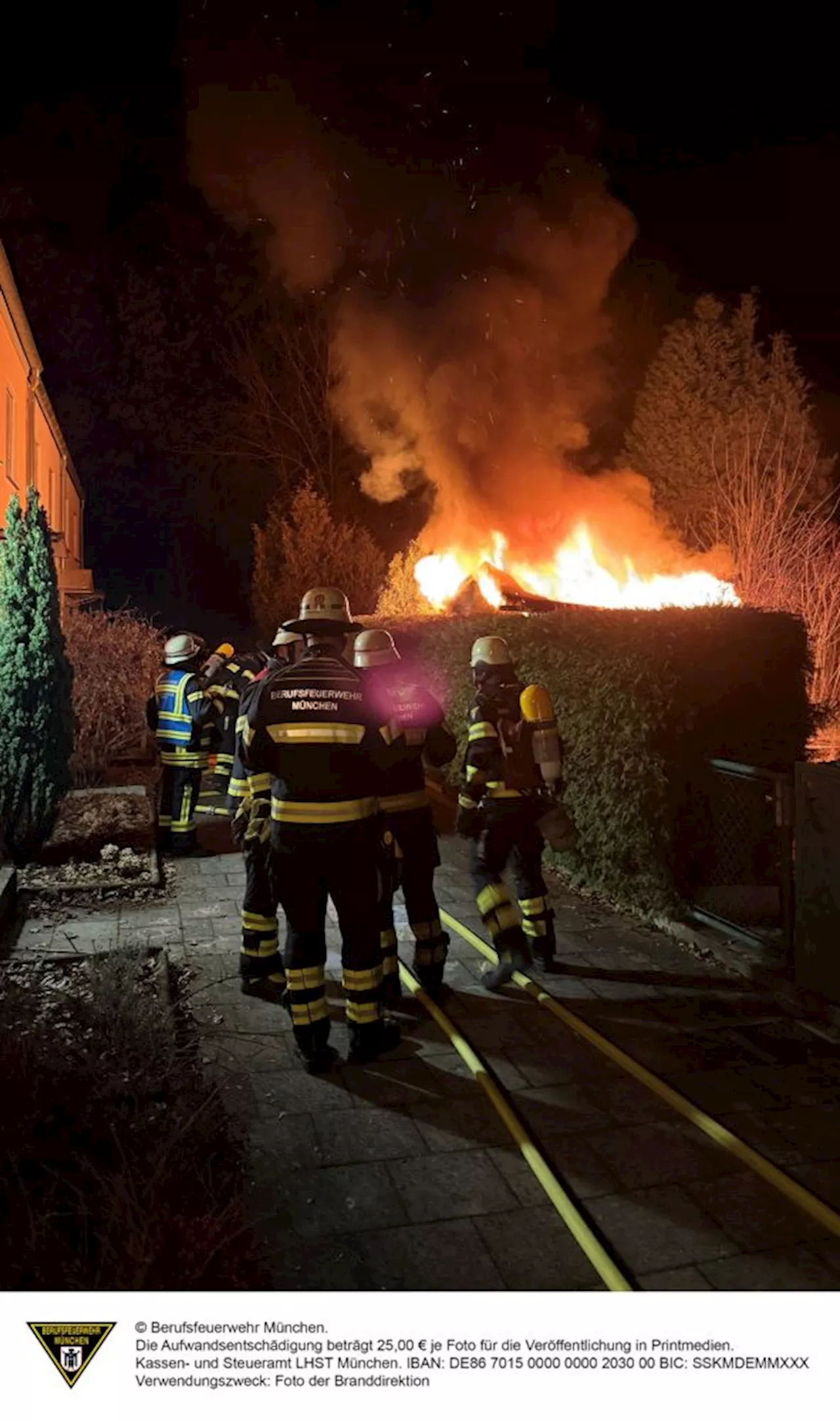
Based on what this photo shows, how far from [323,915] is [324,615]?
4.59ft

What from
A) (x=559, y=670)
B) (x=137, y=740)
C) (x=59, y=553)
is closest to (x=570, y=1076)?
(x=559, y=670)

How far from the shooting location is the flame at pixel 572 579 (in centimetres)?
1227

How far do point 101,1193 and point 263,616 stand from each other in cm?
2175

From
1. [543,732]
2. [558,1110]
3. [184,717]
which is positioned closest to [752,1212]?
[558,1110]

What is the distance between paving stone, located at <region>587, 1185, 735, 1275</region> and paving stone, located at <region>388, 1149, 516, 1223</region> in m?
0.34

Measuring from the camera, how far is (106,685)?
1289 centimetres

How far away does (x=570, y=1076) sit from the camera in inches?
167

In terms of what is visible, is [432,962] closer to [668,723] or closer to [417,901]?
[417,901]

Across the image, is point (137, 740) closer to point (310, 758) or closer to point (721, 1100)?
point (310, 758)

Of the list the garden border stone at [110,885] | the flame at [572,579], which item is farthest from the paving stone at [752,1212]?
the flame at [572,579]

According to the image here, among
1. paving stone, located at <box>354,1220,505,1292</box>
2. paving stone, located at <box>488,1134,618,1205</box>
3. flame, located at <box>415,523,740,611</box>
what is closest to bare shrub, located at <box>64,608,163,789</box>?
flame, located at <box>415,523,740,611</box>

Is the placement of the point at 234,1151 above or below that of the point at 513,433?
below

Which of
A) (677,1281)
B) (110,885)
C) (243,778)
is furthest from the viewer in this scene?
(110,885)

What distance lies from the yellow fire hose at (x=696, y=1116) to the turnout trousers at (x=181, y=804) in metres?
3.96
